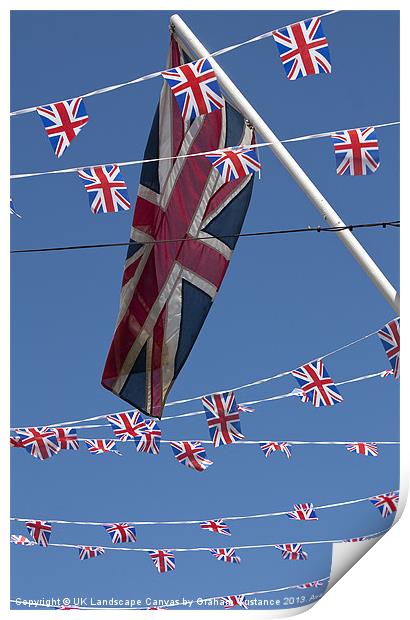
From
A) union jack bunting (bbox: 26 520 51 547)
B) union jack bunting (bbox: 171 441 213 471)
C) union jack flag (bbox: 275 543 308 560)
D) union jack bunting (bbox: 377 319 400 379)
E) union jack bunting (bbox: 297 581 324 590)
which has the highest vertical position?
union jack bunting (bbox: 377 319 400 379)

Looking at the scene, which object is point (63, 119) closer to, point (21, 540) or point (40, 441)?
point (40, 441)

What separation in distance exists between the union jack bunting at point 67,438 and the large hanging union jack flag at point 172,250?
0.54m

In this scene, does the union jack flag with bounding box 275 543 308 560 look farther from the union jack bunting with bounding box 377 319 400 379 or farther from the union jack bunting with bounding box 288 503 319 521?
the union jack bunting with bounding box 377 319 400 379

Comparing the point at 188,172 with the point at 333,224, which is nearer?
the point at 333,224

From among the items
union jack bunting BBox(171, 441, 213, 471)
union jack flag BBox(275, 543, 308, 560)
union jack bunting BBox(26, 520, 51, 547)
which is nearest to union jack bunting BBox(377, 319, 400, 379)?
union jack bunting BBox(171, 441, 213, 471)

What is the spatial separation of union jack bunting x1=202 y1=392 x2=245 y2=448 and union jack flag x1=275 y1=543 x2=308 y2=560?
260cm

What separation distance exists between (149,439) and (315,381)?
1.70 m

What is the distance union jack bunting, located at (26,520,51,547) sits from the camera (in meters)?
8.61

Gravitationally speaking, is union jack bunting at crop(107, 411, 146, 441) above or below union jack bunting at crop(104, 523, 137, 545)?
above

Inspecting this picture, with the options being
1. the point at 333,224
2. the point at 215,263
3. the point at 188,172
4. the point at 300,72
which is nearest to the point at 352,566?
the point at 333,224

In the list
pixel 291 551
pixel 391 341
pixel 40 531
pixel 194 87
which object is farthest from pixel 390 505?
pixel 40 531

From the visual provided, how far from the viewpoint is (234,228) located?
6410mm
